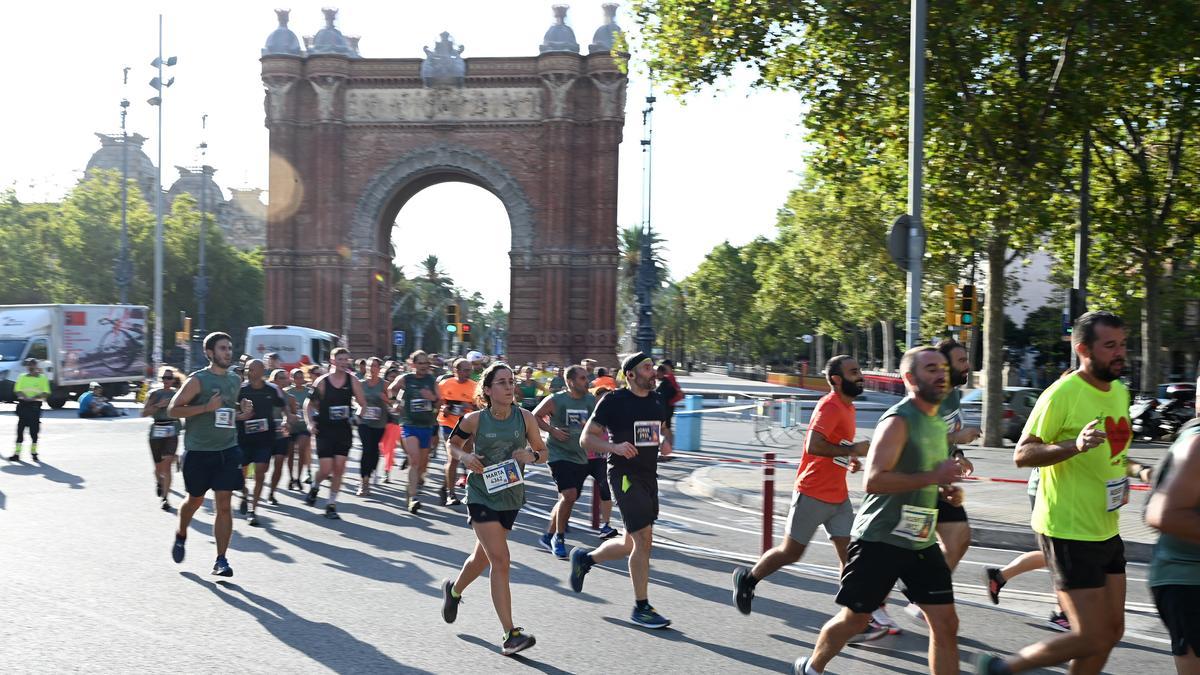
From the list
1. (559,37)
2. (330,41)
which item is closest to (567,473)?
(559,37)

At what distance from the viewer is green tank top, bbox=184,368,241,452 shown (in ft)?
29.7

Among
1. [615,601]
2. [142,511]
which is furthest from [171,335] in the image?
[615,601]

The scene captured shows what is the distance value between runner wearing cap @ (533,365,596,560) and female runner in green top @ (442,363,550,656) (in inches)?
113

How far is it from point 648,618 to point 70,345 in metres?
32.7

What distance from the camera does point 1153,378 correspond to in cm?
3020

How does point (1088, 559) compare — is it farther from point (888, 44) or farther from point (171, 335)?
point (171, 335)

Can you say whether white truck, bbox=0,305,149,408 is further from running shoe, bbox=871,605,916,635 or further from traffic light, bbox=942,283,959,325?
running shoe, bbox=871,605,916,635

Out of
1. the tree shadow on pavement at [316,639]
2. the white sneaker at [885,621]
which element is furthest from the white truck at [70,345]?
the white sneaker at [885,621]

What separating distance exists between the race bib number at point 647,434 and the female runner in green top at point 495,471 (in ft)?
2.42

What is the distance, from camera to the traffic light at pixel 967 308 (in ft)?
59.5

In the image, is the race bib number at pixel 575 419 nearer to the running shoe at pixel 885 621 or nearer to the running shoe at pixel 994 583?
the running shoe at pixel 885 621

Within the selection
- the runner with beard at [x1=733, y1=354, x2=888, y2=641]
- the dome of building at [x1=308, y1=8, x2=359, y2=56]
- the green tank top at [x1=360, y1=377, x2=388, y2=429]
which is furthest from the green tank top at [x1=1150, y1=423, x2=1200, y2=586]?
the dome of building at [x1=308, y1=8, x2=359, y2=56]

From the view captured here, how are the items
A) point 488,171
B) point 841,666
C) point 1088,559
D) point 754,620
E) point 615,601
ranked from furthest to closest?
point 488,171 < point 615,601 < point 754,620 < point 841,666 < point 1088,559

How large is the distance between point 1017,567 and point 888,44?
47.1ft
